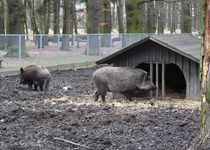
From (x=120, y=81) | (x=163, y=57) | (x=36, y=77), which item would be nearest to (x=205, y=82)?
(x=120, y=81)

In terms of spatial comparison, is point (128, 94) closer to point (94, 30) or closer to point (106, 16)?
point (94, 30)

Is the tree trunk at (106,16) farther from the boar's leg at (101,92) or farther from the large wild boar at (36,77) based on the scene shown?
the boar's leg at (101,92)

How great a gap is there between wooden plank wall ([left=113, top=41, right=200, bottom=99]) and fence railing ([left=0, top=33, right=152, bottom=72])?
8.77 m

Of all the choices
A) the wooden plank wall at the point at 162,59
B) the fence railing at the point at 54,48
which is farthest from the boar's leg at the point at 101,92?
the fence railing at the point at 54,48

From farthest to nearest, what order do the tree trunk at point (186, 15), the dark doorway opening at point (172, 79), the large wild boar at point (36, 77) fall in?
1. the tree trunk at point (186, 15)
2. the dark doorway opening at point (172, 79)
3. the large wild boar at point (36, 77)

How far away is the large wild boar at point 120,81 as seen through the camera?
14.6 m

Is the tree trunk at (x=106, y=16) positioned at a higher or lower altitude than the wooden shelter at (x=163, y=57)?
higher

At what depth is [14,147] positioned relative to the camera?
7746 millimetres

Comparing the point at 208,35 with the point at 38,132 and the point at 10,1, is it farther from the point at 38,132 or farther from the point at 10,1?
the point at 10,1

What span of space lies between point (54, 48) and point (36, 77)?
37.6 ft

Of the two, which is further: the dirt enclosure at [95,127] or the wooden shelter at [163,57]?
the wooden shelter at [163,57]

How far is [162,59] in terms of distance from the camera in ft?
50.9

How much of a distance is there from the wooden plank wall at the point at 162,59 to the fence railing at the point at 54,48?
8.77 metres

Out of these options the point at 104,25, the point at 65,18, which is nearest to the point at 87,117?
the point at 65,18
